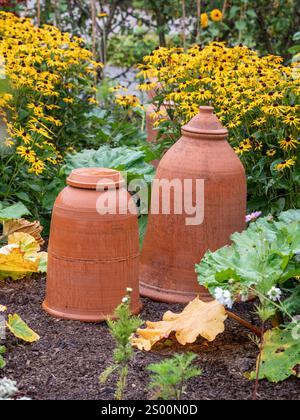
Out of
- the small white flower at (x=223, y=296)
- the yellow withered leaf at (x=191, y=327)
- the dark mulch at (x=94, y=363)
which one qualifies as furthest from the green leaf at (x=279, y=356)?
the small white flower at (x=223, y=296)

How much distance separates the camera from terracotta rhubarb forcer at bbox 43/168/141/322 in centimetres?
381

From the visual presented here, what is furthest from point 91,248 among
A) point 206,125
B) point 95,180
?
point 206,125

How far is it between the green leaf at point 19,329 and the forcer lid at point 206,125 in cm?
136

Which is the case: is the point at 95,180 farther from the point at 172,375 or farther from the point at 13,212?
the point at 172,375

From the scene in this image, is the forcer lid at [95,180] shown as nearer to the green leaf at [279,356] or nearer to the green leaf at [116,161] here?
the green leaf at [116,161]

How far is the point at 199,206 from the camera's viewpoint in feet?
13.4

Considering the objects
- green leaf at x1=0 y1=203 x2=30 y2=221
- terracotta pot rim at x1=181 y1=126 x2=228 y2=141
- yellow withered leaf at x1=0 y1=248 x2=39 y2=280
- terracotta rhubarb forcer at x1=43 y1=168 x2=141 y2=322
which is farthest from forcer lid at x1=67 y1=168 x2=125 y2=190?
green leaf at x1=0 y1=203 x2=30 y2=221

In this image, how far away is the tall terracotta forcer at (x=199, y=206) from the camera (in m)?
4.10

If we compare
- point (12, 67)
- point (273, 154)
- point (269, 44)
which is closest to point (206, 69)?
point (273, 154)

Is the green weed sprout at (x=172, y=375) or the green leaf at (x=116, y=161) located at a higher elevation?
the green leaf at (x=116, y=161)

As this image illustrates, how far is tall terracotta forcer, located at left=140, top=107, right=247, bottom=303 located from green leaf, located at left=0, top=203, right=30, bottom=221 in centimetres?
84

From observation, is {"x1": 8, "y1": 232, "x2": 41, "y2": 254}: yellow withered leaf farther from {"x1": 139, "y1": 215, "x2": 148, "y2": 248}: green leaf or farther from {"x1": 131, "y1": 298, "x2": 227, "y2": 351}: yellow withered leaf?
{"x1": 131, "y1": 298, "x2": 227, "y2": 351}: yellow withered leaf

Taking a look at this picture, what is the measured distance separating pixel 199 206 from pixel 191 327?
32.7 inches

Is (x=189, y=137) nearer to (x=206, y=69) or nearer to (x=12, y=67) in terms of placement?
(x=206, y=69)
